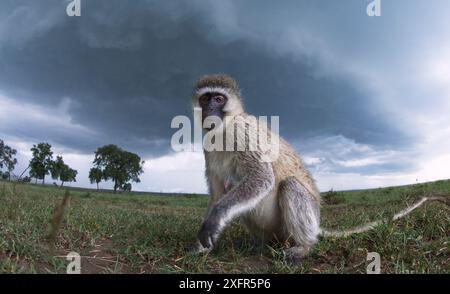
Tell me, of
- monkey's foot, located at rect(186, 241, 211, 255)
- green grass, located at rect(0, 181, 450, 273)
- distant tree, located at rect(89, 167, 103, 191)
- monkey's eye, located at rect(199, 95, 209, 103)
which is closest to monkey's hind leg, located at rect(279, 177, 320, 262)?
green grass, located at rect(0, 181, 450, 273)

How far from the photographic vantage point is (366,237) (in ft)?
23.2

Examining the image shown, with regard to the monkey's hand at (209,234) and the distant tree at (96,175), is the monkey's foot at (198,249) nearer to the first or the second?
the monkey's hand at (209,234)

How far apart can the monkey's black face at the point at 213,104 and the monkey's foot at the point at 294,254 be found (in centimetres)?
240

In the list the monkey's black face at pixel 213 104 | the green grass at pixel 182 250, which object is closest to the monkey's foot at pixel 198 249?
the green grass at pixel 182 250

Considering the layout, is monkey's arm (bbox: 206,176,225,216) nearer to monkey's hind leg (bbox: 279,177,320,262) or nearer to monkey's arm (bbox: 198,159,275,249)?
monkey's arm (bbox: 198,159,275,249)

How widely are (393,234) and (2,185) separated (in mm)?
9175

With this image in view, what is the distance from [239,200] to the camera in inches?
243

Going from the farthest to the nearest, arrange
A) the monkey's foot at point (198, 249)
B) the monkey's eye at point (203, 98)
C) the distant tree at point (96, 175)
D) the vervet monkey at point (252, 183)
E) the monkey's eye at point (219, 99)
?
the distant tree at point (96, 175)
the monkey's eye at point (203, 98)
the monkey's eye at point (219, 99)
the vervet monkey at point (252, 183)
the monkey's foot at point (198, 249)

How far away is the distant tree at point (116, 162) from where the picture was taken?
63000 mm

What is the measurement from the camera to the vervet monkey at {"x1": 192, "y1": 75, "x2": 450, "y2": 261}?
20.6 ft

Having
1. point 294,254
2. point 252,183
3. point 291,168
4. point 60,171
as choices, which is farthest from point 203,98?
point 60,171

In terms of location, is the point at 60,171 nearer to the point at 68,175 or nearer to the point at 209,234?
the point at 68,175
